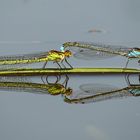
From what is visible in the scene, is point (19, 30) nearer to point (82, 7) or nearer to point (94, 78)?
point (82, 7)

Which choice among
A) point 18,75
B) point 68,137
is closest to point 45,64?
point 18,75

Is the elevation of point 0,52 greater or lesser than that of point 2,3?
lesser

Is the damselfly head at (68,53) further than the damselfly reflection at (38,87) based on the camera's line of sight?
Yes

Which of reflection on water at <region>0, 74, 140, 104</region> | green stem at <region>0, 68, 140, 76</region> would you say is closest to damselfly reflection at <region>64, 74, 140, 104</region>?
reflection on water at <region>0, 74, 140, 104</region>

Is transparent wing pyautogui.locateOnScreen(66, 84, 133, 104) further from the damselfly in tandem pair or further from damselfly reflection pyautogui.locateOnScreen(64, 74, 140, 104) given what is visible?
the damselfly in tandem pair

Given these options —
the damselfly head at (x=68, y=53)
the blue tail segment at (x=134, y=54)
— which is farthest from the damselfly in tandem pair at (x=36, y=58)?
the blue tail segment at (x=134, y=54)

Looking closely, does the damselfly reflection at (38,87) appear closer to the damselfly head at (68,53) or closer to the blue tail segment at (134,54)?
the damselfly head at (68,53)

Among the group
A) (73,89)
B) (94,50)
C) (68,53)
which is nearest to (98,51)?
(94,50)
